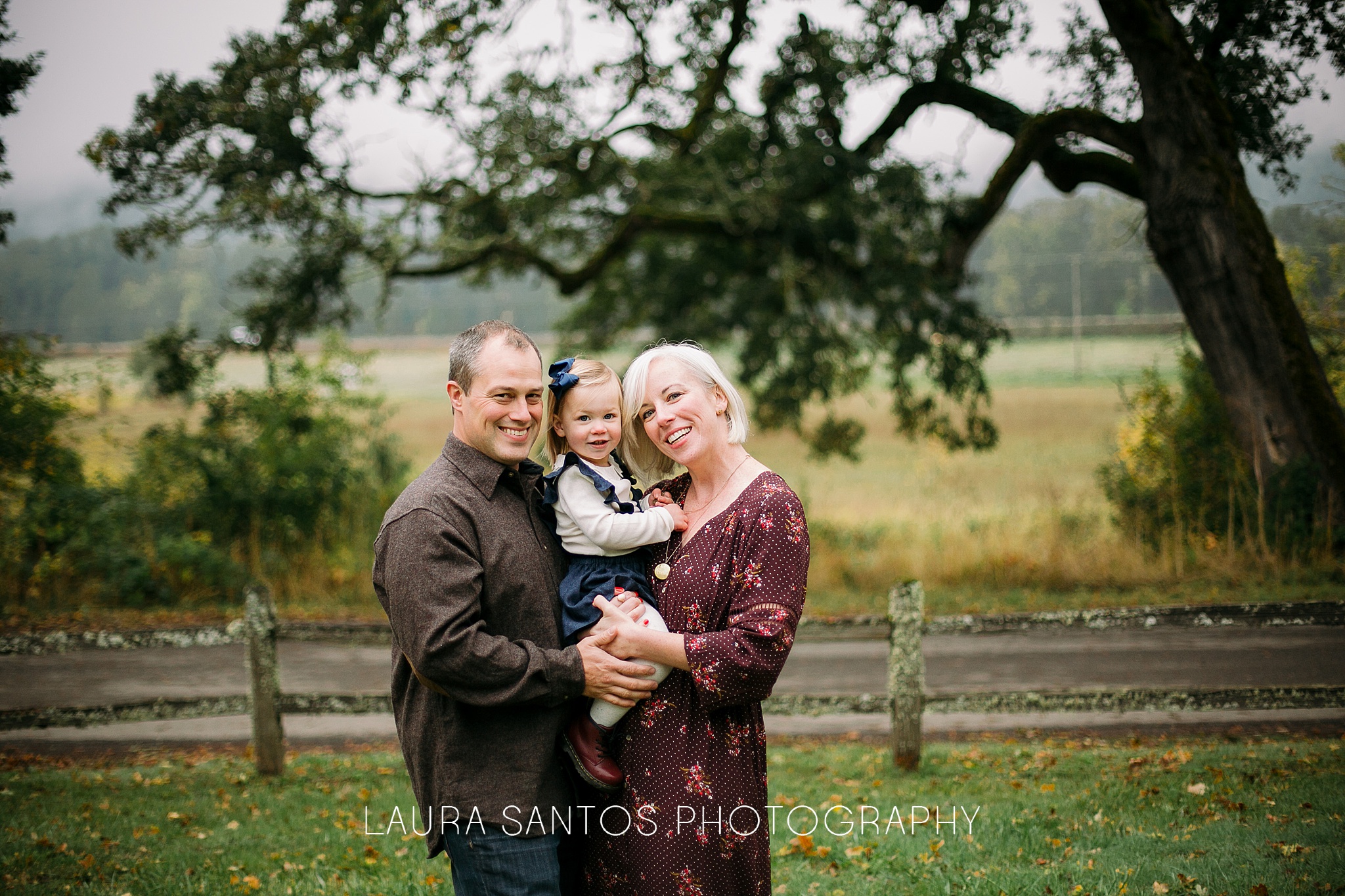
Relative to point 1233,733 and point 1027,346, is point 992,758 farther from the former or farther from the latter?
point 1027,346

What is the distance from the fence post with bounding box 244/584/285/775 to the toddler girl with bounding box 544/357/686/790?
3958 millimetres

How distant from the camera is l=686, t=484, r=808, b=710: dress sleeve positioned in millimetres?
2412

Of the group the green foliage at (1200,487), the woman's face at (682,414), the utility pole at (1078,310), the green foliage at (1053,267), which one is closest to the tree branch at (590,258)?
the green foliage at (1200,487)

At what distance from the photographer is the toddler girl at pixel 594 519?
2.53 meters

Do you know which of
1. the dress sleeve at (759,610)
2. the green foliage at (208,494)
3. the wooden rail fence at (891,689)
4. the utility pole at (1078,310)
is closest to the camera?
the dress sleeve at (759,610)

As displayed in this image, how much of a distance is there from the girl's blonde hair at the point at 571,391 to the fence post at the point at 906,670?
3248 mm

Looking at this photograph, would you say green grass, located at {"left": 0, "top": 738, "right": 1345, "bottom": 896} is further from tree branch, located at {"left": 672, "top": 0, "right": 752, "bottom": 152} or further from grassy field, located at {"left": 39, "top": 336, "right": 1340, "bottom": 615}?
tree branch, located at {"left": 672, "top": 0, "right": 752, "bottom": 152}

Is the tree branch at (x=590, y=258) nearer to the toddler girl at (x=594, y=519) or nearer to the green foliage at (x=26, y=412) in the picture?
the green foliage at (x=26, y=412)

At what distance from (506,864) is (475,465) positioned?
3.62ft

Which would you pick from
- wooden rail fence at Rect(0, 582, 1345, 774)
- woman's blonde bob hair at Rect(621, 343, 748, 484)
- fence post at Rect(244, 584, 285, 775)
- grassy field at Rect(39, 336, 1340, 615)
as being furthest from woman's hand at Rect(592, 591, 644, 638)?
grassy field at Rect(39, 336, 1340, 615)

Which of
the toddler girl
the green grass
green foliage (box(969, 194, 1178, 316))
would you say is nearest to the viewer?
the toddler girl

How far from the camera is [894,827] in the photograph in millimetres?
4691

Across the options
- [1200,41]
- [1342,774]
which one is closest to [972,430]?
[1200,41]

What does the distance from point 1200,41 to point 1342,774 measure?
710cm
